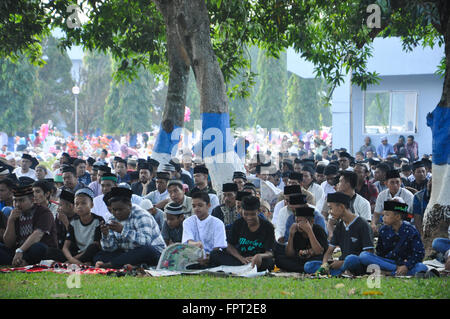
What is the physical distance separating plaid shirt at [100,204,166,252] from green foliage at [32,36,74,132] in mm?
42937

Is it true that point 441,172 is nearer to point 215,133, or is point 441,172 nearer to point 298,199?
point 298,199

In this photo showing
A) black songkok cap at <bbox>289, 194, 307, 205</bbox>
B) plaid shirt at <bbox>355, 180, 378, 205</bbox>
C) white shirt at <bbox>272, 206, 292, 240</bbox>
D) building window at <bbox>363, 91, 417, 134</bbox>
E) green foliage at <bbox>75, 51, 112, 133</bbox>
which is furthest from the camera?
green foliage at <bbox>75, 51, 112, 133</bbox>

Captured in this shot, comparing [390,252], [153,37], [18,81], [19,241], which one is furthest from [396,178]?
[18,81]

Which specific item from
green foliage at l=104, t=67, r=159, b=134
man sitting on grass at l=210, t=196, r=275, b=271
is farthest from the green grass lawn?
green foliage at l=104, t=67, r=159, b=134

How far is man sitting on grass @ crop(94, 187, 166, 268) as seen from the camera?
31.4 ft

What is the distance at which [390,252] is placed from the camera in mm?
8898

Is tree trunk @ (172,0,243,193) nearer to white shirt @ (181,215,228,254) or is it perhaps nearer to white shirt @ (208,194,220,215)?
white shirt @ (208,194,220,215)

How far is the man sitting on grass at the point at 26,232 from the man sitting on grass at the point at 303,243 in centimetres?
356

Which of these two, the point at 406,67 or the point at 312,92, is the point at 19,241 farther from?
the point at 312,92

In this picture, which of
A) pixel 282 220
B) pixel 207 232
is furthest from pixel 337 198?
pixel 207 232

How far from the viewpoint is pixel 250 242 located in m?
9.84

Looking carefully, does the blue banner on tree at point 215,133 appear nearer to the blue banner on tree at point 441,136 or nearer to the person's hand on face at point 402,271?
the blue banner on tree at point 441,136

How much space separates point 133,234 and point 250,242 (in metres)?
1.69

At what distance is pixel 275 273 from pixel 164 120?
22.2ft
